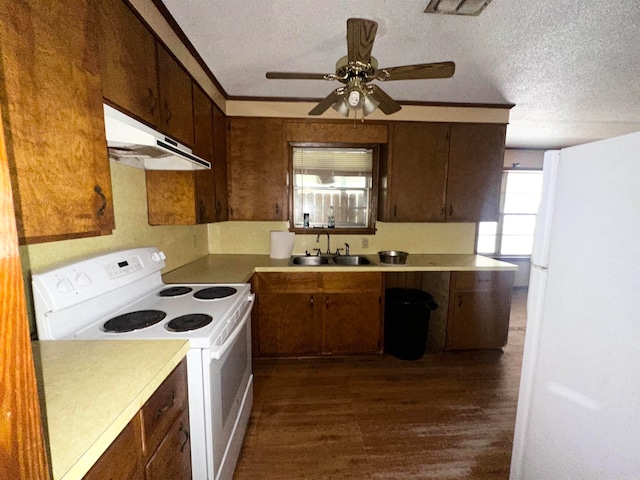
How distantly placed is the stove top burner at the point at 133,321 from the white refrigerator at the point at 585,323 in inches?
63.8

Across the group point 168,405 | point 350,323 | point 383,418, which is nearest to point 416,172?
point 350,323

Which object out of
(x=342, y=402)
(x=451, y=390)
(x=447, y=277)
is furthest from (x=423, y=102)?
(x=342, y=402)

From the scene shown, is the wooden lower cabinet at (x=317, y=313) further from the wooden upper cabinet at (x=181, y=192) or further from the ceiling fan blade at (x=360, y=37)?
the ceiling fan blade at (x=360, y=37)

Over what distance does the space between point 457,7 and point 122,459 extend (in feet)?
7.30

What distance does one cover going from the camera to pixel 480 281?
2529 millimetres

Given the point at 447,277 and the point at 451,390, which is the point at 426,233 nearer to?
the point at 447,277

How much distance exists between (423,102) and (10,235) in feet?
9.99

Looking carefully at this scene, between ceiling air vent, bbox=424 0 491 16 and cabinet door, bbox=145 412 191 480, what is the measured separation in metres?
2.17

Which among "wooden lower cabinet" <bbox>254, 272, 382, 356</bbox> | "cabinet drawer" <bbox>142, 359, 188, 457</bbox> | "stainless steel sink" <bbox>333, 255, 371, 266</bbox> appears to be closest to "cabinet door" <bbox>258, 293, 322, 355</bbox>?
"wooden lower cabinet" <bbox>254, 272, 382, 356</bbox>

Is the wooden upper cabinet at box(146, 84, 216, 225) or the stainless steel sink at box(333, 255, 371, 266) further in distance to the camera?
the stainless steel sink at box(333, 255, 371, 266)

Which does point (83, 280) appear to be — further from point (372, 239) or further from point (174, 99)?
point (372, 239)

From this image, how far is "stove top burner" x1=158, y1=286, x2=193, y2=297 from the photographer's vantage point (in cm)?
157

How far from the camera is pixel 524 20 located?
147cm

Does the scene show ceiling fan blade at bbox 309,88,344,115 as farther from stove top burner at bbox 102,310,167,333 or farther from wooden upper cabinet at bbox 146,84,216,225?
stove top burner at bbox 102,310,167,333
